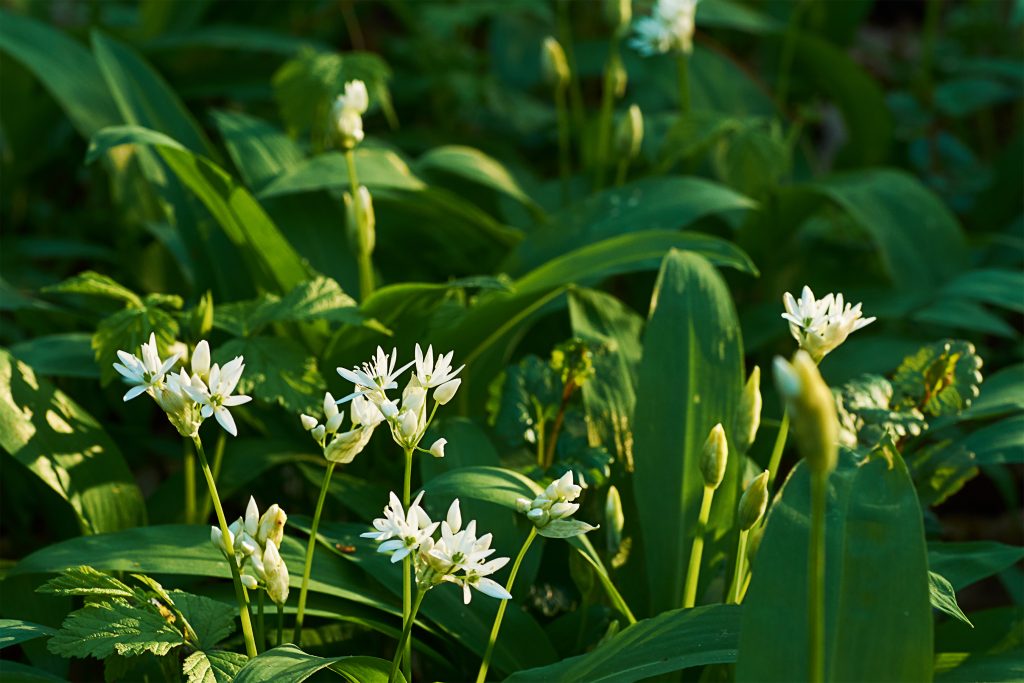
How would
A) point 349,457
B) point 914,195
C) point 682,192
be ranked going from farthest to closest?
point 914,195 < point 682,192 < point 349,457

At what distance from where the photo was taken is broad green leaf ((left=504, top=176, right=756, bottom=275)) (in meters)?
1.95

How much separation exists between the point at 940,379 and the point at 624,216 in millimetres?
735

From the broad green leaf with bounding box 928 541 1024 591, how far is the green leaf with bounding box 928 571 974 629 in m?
0.23

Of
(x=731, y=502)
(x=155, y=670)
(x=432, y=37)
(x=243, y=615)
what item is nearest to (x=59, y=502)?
(x=155, y=670)

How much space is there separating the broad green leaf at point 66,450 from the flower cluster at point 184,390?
1.44 feet

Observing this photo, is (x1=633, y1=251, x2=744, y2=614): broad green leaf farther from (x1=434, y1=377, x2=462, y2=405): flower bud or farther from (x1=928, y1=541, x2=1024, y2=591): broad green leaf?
(x1=434, y1=377, x2=462, y2=405): flower bud

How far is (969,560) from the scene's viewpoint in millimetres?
1426

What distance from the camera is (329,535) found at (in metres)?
1.45

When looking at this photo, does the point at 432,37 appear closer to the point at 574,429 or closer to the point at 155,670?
the point at 574,429

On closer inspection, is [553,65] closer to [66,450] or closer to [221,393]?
[66,450]

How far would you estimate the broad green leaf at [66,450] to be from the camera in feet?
4.77

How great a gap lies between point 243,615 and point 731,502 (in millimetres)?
665

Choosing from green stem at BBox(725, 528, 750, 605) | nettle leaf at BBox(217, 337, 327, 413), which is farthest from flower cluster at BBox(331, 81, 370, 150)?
green stem at BBox(725, 528, 750, 605)

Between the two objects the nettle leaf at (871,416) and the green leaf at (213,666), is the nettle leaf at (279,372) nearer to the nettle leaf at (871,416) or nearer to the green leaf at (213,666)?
the green leaf at (213,666)
